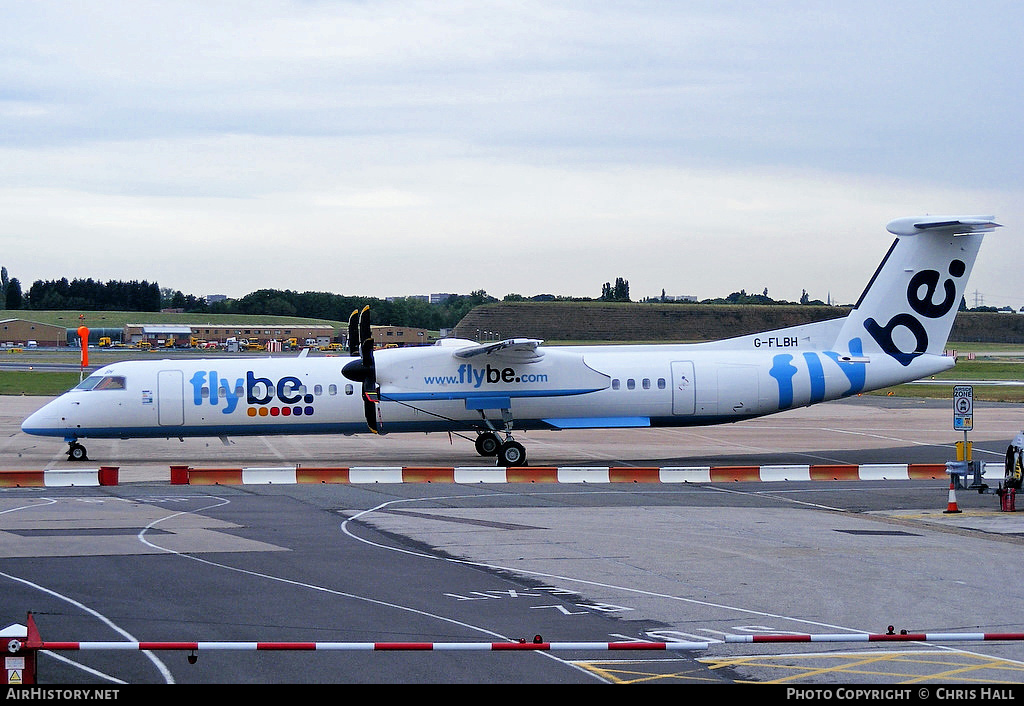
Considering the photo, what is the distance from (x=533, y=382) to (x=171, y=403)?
10.5 metres

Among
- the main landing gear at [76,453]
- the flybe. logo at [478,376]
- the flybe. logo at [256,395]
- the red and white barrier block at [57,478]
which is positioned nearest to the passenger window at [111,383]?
the main landing gear at [76,453]

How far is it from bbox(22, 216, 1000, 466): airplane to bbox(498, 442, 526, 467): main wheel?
40mm

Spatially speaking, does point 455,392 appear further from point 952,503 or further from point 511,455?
point 952,503

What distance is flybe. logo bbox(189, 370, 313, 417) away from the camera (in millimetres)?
29375

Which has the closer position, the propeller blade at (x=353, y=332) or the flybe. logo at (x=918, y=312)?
the propeller blade at (x=353, y=332)

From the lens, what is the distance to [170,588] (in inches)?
521

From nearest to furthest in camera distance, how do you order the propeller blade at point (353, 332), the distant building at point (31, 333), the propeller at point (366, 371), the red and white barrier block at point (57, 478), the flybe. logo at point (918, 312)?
the red and white barrier block at point (57, 478) → the propeller at point (366, 371) → the propeller blade at point (353, 332) → the flybe. logo at point (918, 312) → the distant building at point (31, 333)

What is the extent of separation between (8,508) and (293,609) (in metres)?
10.8

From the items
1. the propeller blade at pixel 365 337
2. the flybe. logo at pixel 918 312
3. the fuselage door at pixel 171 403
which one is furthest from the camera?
the flybe. logo at pixel 918 312

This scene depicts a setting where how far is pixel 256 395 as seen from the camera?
29438mm

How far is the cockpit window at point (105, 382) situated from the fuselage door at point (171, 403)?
1.19 metres

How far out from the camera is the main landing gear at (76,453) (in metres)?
29.8

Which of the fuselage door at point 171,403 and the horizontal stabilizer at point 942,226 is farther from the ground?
the horizontal stabilizer at point 942,226

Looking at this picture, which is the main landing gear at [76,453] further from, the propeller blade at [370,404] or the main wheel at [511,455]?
the main wheel at [511,455]
